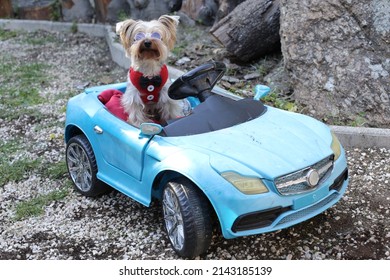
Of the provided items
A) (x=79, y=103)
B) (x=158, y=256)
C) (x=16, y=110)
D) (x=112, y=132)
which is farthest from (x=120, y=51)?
(x=158, y=256)

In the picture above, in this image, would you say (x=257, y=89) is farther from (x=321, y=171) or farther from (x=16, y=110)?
(x=16, y=110)

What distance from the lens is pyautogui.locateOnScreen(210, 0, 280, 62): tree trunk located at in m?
6.22

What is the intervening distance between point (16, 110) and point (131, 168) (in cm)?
311

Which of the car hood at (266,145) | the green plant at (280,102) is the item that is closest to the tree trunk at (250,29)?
the green plant at (280,102)

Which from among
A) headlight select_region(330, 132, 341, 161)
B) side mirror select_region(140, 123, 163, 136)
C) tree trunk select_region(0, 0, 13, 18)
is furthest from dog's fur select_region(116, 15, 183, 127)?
tree trunk select_region(0, 0, 13, 18)

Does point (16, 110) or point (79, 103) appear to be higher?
point (79, 103)

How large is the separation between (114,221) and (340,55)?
2667 millimetres

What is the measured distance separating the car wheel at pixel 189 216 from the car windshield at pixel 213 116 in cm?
39

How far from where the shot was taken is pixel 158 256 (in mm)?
3691

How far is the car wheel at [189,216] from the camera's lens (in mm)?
3330

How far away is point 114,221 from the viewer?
4145 millimetres

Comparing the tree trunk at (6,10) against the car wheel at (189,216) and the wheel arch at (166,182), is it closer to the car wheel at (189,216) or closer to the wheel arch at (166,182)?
the wheel arch at (166,182)

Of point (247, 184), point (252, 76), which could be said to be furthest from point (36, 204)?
point (252, 76)

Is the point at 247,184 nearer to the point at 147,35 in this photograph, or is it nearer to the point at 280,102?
the point at 147,35
